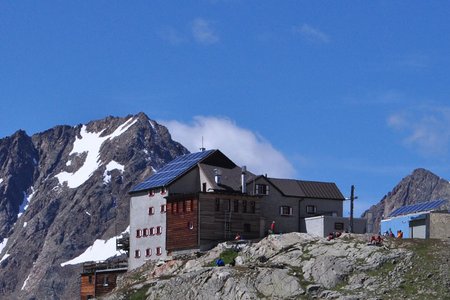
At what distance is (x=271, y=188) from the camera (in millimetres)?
124188

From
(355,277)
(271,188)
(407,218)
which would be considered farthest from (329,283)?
(271,188)

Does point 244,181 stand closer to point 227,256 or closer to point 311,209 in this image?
point 311,209

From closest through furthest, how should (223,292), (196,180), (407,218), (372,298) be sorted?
(372,298)
(223,292)
(407,218)
(196,180)

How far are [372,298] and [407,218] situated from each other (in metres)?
25.8

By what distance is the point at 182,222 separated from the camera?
11819 cm

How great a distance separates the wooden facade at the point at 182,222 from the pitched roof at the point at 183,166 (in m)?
3.57

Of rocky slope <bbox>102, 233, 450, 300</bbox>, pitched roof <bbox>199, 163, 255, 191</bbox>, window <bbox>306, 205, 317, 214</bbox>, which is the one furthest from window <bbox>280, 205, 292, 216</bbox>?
rocky slope <bbox>102, 233, 450, 300</bbox>

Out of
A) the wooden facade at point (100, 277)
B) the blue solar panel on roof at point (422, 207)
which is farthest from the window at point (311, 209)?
the wooden facade at point (100, 277)

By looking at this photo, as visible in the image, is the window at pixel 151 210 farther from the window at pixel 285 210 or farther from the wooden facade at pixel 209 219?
the window at pixel 285 210

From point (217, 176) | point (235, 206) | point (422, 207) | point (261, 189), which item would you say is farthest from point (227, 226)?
point (422, 207)

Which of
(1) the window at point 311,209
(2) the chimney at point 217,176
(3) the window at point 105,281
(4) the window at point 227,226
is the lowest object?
(3) the window at point 105,281

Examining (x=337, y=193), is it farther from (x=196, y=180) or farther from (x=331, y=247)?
(x=331, y=247)

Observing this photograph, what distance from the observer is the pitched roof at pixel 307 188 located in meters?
126

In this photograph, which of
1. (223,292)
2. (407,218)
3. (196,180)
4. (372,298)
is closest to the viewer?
(372,298)
